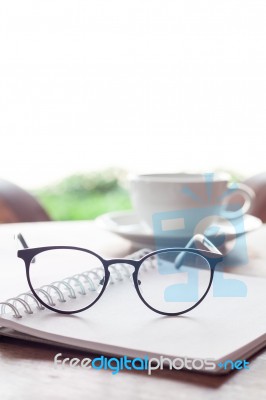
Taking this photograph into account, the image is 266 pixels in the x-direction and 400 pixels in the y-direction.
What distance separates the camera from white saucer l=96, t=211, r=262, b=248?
803mm

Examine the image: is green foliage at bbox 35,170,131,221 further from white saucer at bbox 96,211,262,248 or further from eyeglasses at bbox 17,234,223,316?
eyeglasses at bbox 17,234,223,316

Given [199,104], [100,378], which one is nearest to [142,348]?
[100,378]

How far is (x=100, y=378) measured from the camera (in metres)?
0.40

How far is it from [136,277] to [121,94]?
3.40 meters

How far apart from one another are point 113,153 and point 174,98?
0.60 metres

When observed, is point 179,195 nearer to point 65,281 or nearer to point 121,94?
point 65,281

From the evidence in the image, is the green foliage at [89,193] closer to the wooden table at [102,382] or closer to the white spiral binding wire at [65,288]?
the white spiral binding wire at [65,288]

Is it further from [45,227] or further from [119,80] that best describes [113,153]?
[45,227]

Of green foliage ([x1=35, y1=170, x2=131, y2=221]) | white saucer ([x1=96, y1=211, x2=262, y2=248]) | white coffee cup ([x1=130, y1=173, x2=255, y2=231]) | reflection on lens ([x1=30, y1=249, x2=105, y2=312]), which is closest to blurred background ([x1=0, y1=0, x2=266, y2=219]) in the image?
green foliage ([x1=35, y1=170, x2=131, y2=221])

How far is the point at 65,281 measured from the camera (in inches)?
22.3

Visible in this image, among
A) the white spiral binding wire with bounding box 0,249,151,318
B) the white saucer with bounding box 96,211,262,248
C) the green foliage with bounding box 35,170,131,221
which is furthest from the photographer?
the green foliage with bounding box 35,170,131,221

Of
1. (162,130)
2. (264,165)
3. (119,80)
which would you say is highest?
(119,80)

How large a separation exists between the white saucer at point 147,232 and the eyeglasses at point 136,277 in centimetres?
12

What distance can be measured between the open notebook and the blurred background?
122 inches
